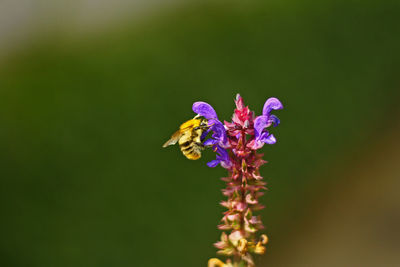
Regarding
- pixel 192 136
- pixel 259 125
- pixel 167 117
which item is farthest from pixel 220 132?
Result: pixel 167 117

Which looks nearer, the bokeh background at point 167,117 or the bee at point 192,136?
the bee at point 192,136

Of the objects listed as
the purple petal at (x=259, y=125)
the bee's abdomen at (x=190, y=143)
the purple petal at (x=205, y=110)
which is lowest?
the purple petal at (x=259, y=125)

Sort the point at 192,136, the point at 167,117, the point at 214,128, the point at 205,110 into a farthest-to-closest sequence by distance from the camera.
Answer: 1. the point at 167,117
2. the point at 192,136
3. the point at 205,110
4. the point at 214,128

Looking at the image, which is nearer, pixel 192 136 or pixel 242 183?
pixel 242 183

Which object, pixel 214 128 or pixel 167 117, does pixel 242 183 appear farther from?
pixel 167 117

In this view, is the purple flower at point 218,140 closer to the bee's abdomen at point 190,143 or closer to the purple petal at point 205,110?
the purple petal at point 205,110

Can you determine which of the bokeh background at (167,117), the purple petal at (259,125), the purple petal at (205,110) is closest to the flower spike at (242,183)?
the purple petal at (259,125)
